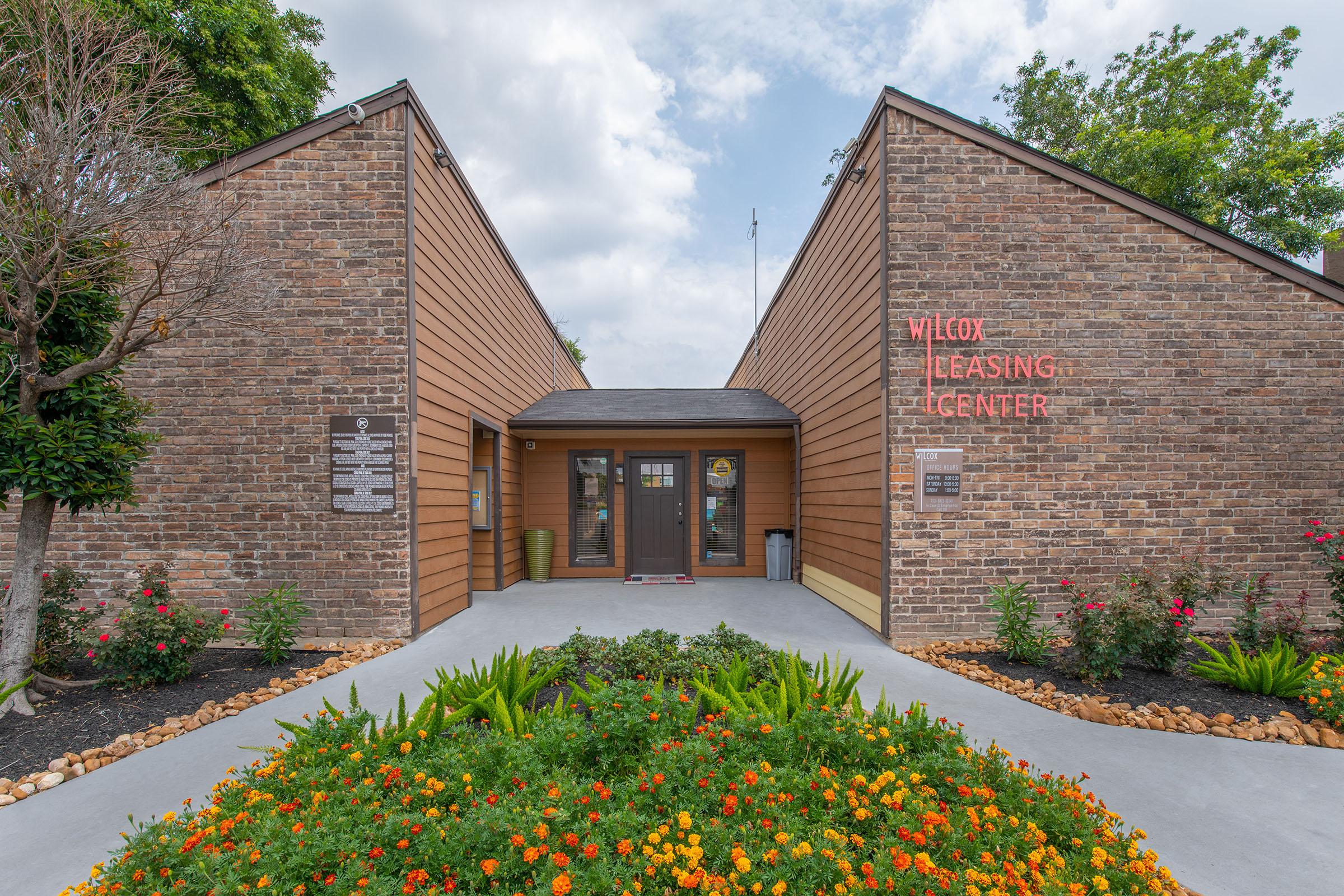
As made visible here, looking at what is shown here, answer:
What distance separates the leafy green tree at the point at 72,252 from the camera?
3.40m

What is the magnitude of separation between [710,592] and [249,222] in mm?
6604

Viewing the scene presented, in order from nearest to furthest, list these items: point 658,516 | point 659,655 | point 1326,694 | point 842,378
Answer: point 1326,694
point 659,655
point 842,378
point 658,516

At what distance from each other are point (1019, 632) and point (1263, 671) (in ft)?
4.61

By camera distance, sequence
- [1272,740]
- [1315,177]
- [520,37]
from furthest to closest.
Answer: [1315,177], [520,37], [1272,740]

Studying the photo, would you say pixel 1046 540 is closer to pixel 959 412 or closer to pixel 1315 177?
pixel 959 412

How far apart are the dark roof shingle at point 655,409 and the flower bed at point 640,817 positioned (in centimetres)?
612

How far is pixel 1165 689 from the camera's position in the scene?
393 centimetres

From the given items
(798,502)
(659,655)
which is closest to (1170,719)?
(659,655)

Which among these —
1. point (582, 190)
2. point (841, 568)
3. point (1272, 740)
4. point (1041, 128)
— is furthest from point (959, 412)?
point (1041, 128)

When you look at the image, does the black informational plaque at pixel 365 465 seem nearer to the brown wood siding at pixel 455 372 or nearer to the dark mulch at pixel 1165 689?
the brown wood siding at pixel 455 372

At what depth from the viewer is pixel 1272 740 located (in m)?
3.34

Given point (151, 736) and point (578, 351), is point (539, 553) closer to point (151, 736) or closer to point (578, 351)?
point (151, 736)

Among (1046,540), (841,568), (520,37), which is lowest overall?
(841,568)

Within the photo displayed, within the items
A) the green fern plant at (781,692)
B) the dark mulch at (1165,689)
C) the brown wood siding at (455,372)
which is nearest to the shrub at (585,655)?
the green fern plant at (781,692)
